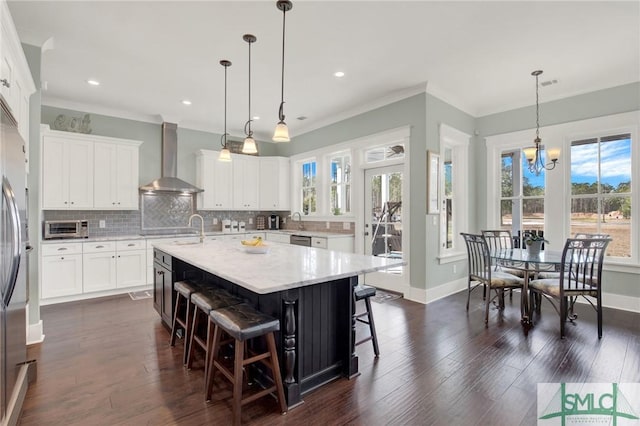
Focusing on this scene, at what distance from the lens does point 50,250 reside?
4266 millimetres

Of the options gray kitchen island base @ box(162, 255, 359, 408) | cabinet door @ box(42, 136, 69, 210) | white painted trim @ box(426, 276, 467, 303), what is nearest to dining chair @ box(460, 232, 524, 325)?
white painted trim @ box(426, 276, 467, 303)

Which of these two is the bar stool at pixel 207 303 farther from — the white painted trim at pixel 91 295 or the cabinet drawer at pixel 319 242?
the white painted trim at pixel 91 295

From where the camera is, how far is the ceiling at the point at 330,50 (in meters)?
2.71

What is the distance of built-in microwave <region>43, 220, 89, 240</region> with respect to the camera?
4.43 m

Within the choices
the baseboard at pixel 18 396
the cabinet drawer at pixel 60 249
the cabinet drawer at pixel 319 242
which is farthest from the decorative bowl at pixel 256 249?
the cabinet drawer at pixel 60 249

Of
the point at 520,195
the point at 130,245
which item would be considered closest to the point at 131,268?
the point at 130,245

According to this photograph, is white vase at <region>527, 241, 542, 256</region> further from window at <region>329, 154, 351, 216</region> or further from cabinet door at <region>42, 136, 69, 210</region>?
cabinet door at <region>42, 136, 69, 210</region>

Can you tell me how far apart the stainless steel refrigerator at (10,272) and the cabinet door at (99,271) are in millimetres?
2804

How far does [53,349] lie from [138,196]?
3018 millimetres

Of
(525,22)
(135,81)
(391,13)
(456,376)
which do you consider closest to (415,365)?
(456,376)

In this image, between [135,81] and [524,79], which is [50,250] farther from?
[524,79]

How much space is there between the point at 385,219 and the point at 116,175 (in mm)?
4433

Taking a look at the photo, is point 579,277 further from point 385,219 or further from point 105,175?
point 105,175

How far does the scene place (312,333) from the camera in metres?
2.25
